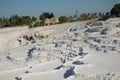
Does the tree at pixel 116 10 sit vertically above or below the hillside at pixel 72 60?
above

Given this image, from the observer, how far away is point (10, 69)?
635 inches

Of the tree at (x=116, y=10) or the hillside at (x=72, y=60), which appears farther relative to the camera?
the tree at (x=116, y=10)

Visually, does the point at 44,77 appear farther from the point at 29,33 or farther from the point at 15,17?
the point at 15,17

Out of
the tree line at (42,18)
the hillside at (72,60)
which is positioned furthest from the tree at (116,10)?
the hillside at (72,60)

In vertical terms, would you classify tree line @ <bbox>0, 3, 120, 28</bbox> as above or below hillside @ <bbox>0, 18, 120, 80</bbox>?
above

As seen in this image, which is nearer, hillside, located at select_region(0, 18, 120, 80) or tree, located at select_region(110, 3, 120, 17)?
hillside, located at select_region(0, 18, 120, 80)

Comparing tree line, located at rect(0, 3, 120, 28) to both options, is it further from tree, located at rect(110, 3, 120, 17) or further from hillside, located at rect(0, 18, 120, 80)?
hillside, located at rect(0, 18, 120, 80)

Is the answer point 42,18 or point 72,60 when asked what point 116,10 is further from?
point 72,60

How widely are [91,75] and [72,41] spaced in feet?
25.3

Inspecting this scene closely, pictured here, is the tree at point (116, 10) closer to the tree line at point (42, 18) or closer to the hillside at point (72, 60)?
the tree line at point (42, 18)

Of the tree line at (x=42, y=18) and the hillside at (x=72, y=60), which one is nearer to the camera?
the hillside at (x=72, y=60)

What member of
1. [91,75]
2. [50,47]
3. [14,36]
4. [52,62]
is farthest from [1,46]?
[91,75]

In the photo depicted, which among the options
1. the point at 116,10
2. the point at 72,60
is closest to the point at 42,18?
the point at 116,10

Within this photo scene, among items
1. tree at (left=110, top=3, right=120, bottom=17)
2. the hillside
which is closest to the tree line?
tree at (left=110, top=3, right=120, bottom=17)
